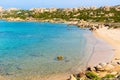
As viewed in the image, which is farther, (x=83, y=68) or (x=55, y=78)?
(x=83, y=68)

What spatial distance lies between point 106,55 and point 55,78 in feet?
42.0

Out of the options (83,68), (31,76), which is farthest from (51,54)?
(31,76)

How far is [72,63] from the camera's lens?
29.0 m

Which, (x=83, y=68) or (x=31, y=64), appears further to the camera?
(x=31, y=64)

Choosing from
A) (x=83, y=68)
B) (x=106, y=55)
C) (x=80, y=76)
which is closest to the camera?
(x=80, y=76)

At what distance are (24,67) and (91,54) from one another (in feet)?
34.7

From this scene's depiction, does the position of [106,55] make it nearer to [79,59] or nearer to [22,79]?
[79,59]

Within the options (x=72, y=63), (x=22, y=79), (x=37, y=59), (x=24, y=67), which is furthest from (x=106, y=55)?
(x=22, y=79)

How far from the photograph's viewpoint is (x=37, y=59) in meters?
31.8

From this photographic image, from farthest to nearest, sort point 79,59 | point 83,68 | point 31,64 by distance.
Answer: point 79,59 → point 31,64 → point 83,68

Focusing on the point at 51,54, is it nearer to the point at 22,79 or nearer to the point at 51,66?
the point at 51,66

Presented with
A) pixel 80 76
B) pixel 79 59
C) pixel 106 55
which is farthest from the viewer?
pixel 106 55

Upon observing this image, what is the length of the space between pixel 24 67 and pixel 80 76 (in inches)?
289

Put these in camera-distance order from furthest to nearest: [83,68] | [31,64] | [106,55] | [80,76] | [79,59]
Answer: [106,55] < [79,59] < [31,64] < [83,68] < [80,76]
